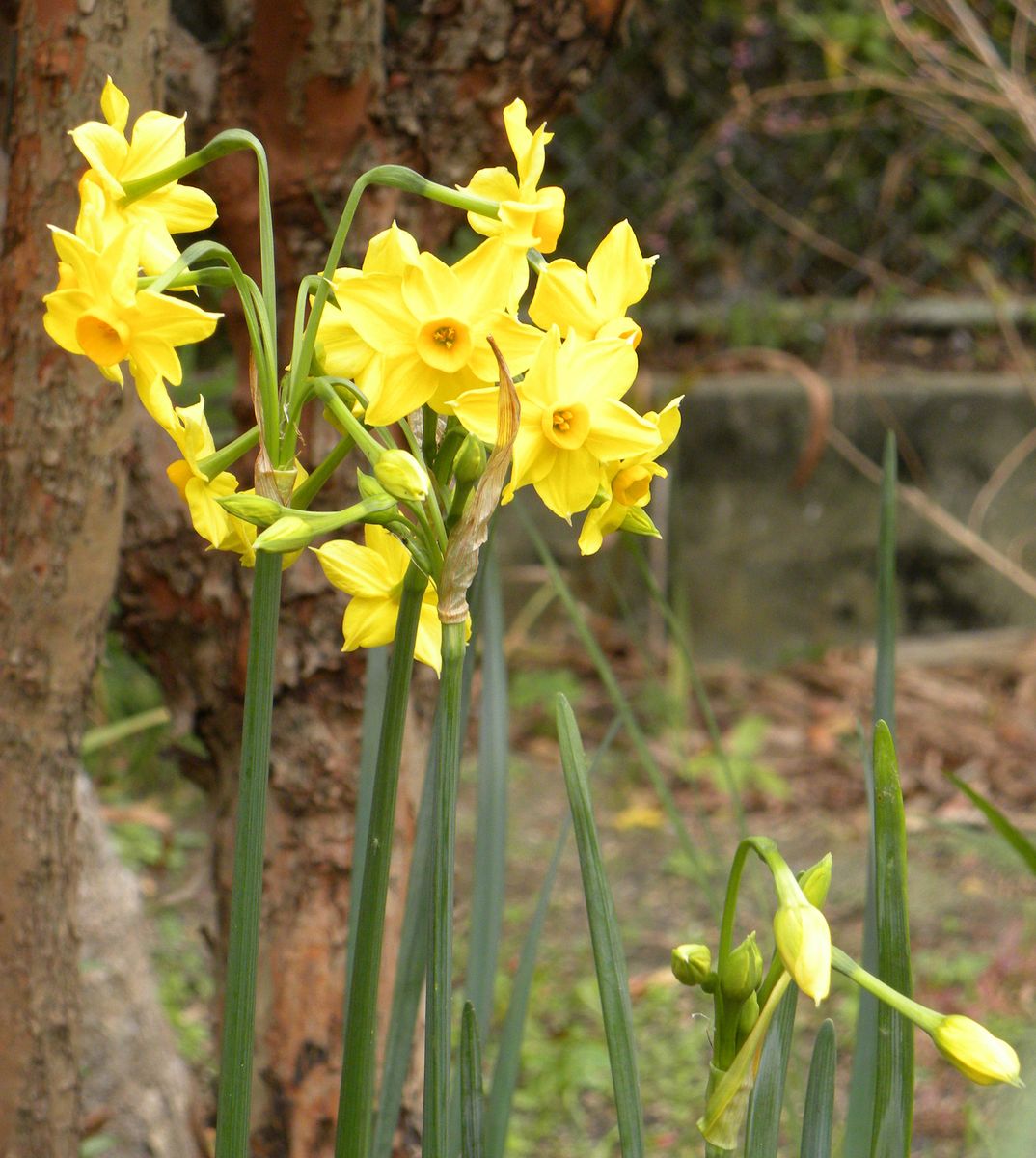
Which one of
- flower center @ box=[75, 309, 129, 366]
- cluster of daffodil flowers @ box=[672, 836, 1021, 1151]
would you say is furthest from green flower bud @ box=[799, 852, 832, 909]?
flower center @ box=[75, 309, 129, 366]

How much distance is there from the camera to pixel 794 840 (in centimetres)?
270

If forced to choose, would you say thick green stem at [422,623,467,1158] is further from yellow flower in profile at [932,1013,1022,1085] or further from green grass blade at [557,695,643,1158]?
yellow flower in profile at [932,1013,1022,1085]

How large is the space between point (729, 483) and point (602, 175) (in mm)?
885

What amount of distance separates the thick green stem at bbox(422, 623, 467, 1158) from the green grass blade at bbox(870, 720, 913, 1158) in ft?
0.61

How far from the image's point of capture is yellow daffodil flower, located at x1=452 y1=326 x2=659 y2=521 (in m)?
0.52

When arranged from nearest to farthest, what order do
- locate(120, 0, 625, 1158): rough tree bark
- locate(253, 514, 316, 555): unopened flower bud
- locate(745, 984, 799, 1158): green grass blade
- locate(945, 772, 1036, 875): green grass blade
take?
locate(253, 514, 316, 555): unopened flower bud → locate(745, 984, 799, 1158): green grass blade → locate(945, 772, 1036, 875): green grass blade → locate(120, 0, 625, 1158): rough tree bark

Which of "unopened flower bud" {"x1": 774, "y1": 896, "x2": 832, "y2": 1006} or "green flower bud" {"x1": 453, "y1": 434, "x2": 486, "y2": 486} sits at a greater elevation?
"green flower bud" {"x1": 453, "y1": 434, "x2": 486, "y2": 486}

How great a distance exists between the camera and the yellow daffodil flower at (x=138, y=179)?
0.55 metres

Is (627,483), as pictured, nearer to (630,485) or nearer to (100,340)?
(630,485)

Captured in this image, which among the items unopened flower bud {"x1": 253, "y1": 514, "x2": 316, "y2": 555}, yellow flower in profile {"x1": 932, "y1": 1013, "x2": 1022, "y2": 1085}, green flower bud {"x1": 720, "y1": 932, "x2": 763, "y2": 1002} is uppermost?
unopened flower bud {"x1": 253, "y1": 514, "x2": 316, "y2": 555}

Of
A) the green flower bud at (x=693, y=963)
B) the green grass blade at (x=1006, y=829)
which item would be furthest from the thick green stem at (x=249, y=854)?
the green grass blade at (x=1006, y=829)

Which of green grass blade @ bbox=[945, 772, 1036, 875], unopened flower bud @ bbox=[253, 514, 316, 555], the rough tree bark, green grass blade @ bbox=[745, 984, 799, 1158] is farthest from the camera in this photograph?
the rough tree bark

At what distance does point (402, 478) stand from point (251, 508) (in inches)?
2.4

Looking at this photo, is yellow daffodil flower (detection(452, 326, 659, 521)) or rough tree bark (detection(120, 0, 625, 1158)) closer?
yellow daffodil flower (detection(452, 326, 659, 521))
